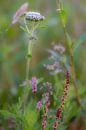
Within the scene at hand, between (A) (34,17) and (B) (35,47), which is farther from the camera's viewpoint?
(B) (35,47)

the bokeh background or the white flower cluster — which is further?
the bokeh background

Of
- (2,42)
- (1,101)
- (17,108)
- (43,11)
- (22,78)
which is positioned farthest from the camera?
(43,11)

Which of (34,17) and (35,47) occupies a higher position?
(35,47)

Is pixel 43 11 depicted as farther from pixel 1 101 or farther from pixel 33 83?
pixel 33 83

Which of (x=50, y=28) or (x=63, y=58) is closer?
(x=63, y=58)

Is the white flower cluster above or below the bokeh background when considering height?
below

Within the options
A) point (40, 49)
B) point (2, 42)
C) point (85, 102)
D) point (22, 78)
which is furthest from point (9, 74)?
point (85, 102)

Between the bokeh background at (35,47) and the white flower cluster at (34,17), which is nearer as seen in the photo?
the white flower cluster at (34,17)

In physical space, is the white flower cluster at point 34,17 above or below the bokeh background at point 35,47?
below
